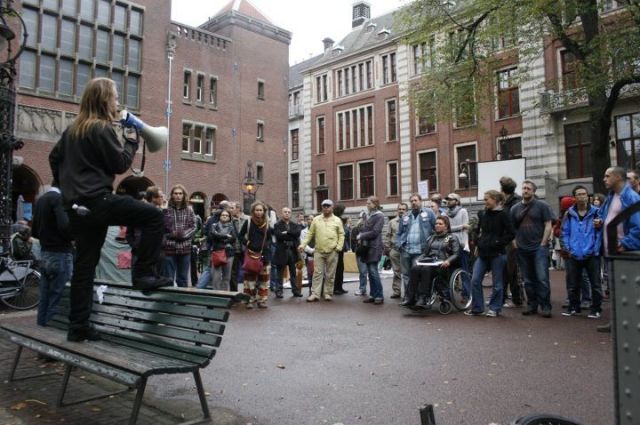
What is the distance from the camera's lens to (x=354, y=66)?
4184 centimetres

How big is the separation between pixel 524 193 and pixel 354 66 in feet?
116

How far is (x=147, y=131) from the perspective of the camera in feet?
12.5

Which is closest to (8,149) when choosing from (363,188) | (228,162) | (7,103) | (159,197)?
(7,103)

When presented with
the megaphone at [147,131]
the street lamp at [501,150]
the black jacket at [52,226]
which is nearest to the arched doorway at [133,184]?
the street lamp at [501,150]

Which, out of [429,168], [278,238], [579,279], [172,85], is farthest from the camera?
[429,168]

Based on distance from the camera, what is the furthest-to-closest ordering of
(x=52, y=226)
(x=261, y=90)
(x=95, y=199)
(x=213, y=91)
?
(x=261, y=90) < (x=213, y=91) < (x=52, y=226) < (x=95, y=199)

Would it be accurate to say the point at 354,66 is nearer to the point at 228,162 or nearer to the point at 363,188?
the point at 363,188

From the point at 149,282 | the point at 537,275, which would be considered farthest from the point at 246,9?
the point at 149,282

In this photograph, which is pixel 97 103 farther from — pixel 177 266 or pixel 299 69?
pixel 299 69

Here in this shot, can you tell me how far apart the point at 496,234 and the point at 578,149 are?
23.2 metres

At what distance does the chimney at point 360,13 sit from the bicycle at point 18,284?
42193 millimetres

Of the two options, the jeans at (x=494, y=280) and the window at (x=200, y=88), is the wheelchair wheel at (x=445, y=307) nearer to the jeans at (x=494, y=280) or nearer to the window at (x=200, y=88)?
the jeans at (x=494, y=280)

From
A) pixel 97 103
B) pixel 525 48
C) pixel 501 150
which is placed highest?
pixel 525 48

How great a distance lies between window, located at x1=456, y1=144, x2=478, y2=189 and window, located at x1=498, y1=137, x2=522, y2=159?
2.15m
